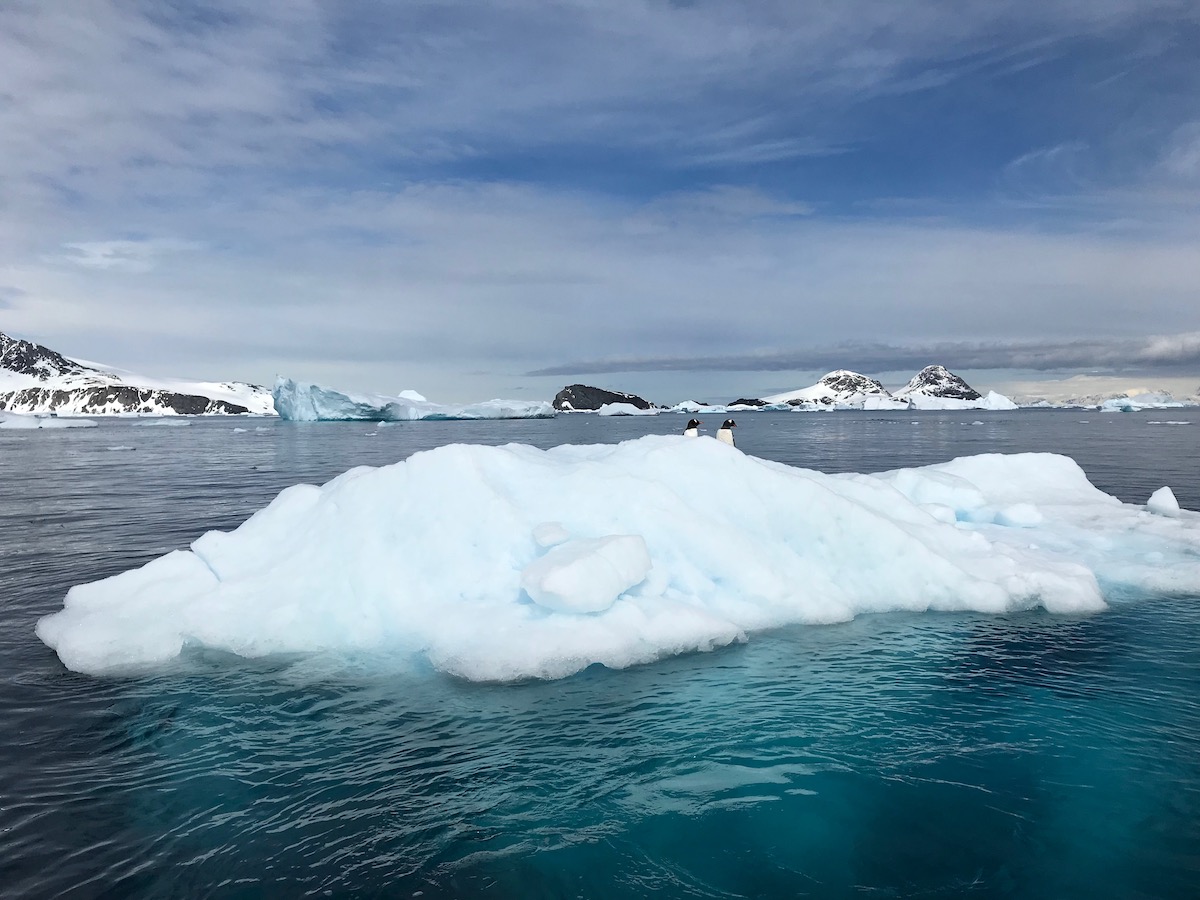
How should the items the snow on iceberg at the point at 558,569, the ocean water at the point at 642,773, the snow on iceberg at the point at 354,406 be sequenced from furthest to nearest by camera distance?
1. the snow on iceberg at the point at 354,406
2. the snow on iceberg at the point at 558,569
3. the ocean water at the point at 642,773

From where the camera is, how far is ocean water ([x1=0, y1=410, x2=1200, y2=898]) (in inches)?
241

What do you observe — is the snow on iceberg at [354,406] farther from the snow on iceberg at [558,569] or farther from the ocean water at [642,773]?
the ocean water at [642,773]

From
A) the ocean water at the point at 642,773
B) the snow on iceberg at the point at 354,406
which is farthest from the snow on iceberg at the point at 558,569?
the snow on iceberg at the point at 354,406

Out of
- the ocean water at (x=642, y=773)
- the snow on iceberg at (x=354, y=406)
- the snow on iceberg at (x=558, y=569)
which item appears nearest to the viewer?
the ocean water at (x=642, y=773)

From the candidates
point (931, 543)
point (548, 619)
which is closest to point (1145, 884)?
point (548, 619)

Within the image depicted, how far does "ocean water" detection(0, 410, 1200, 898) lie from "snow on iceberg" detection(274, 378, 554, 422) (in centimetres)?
10841

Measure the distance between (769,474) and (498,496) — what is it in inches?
222

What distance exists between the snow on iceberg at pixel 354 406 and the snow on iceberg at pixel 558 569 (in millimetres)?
105980

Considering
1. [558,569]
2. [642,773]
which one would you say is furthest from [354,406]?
[642,773]

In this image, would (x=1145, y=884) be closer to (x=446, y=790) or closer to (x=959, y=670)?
(x=959, y=670)

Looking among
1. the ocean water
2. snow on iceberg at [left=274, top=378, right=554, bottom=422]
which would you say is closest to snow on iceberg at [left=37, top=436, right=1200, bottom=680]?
the ocean water

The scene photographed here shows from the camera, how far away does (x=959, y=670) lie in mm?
10586

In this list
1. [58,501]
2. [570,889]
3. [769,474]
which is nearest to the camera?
[570,889]

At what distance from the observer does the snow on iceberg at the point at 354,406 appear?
115 m
